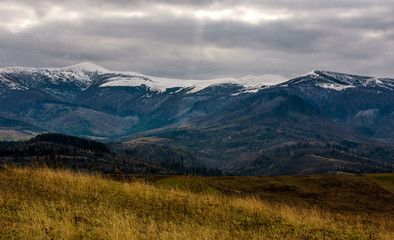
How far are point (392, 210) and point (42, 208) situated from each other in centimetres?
3052

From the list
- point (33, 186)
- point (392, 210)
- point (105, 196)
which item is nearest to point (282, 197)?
point (392, 210)

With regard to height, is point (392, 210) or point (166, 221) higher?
point (166, 221)

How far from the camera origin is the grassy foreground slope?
11.7 meters

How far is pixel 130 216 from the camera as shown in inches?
555

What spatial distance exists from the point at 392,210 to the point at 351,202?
390 cm

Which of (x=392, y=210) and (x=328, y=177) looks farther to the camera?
(x=328, y=177)

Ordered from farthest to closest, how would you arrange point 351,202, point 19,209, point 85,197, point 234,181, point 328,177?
1. point 328,177
2. point 234,181
3. point 351,202
4. point 85,197
5. point 19,209

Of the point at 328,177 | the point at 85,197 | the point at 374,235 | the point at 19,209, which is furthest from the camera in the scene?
the point at 328,177

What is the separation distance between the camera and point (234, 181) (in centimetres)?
4284

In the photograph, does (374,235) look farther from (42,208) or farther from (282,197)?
(282,197)

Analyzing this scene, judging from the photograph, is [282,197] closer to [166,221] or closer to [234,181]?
[234,181]

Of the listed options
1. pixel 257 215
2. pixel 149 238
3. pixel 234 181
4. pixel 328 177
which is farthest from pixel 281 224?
pixel 328 177

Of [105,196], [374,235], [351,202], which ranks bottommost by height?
[351,202]

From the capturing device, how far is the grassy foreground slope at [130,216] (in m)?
11.7
